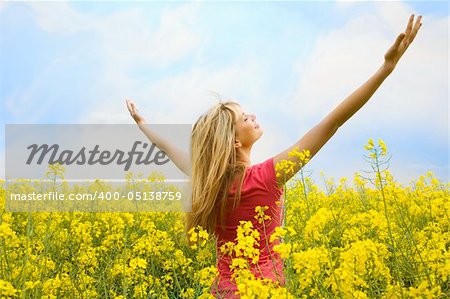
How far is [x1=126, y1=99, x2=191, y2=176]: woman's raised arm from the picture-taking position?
4.00 meters

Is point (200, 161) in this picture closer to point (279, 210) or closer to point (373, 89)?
point (279, 210)

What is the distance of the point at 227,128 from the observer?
3.29m

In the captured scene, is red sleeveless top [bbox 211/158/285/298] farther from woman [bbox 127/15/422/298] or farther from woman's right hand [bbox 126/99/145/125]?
woman's right hand [bbox 126/99/145/125]

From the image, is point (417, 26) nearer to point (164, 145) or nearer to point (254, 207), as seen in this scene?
point (254, 207)

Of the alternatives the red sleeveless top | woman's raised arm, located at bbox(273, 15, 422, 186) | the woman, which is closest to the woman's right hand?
the woman

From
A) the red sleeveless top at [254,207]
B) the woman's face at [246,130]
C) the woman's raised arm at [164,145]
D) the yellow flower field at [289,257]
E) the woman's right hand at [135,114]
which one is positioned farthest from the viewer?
the woman's right hand at [135,114]

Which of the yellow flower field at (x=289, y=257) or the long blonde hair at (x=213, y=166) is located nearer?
the yellow flower field at (x=289, y=257)

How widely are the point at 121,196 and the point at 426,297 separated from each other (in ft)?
17.0

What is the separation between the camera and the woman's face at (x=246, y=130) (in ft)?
11.0

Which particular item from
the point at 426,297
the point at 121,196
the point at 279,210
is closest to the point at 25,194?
the point at 121,196

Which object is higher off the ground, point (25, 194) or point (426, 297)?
point (25, 194)

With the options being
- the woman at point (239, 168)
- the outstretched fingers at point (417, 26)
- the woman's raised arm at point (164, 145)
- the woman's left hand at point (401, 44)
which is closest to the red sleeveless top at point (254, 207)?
the woman at point (239, 168)

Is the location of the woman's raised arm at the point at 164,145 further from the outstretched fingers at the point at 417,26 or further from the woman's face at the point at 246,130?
the outstretched fingers at the point at 417,26

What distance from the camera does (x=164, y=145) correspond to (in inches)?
168
